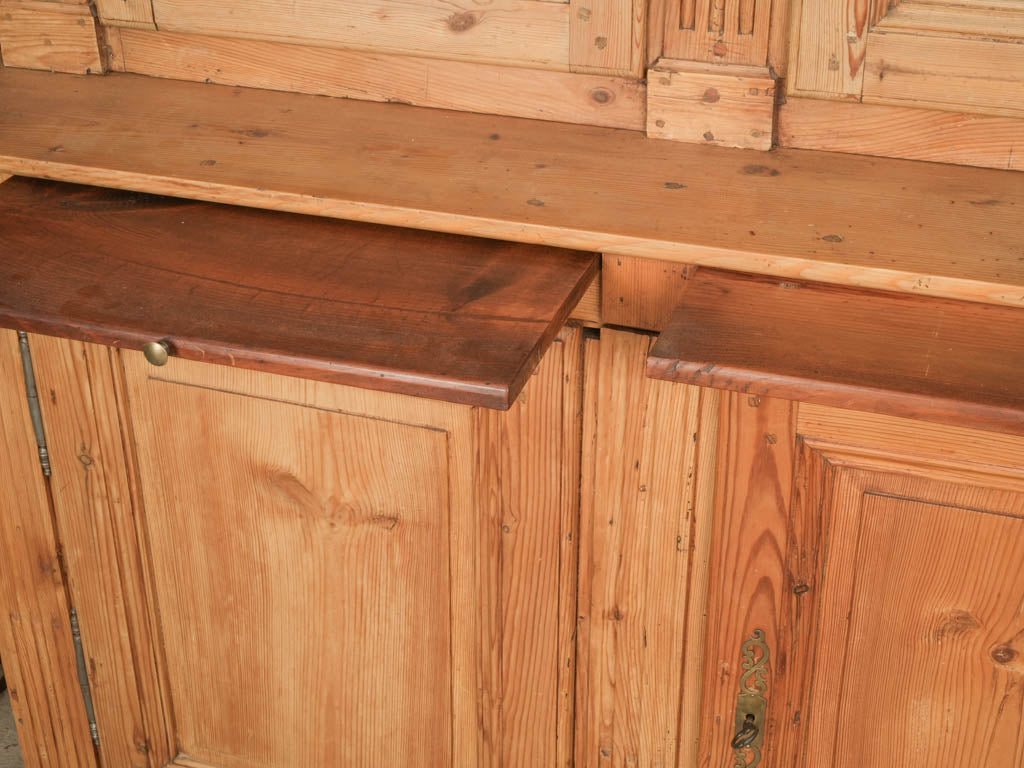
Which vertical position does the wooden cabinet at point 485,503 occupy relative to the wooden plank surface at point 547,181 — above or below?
below

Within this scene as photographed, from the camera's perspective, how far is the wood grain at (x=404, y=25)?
4.32ft

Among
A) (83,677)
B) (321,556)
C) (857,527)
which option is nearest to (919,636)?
(857,527)

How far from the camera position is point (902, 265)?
1052 millimetres

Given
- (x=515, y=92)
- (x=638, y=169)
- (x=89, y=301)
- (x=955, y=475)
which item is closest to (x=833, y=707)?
(x=955, y=475)

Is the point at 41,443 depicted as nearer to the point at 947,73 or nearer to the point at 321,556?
the point at 321,556

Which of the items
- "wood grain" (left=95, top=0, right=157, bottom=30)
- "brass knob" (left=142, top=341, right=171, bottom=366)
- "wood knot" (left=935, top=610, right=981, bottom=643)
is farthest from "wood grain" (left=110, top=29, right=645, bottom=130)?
"wood knot" (left=935, top=610, right=981, bottom=643)

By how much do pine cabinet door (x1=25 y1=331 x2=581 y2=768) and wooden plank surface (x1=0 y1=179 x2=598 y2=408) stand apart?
16 centimetres

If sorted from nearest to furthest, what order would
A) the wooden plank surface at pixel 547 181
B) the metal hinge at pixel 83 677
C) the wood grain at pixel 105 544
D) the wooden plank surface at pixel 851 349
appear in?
the wooden plank surface at pixel 851 349 → the wooden plank surface at pixel 547 181 → the wood grain at pixel 105 544 → the metal hinge at pixel 83 677

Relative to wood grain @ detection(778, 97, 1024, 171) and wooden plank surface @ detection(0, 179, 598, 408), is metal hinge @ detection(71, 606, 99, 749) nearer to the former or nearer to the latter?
wooden plank surface @ detection(0, 179, 598, 408)

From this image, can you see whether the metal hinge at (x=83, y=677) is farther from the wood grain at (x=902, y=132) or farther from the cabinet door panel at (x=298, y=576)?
the wood grain at (x=902, y=132)

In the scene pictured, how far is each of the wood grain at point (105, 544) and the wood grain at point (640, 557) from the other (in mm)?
556

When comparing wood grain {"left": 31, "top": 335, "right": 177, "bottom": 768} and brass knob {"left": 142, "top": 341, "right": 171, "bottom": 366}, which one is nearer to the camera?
brass knob {"left": 142, "top": 341, "right": 171, "bottom": 366}

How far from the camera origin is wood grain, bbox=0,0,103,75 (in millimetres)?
1477

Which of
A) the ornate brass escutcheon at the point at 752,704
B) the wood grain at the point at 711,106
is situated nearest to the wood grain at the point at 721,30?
the wood grain at the point at 711,106
